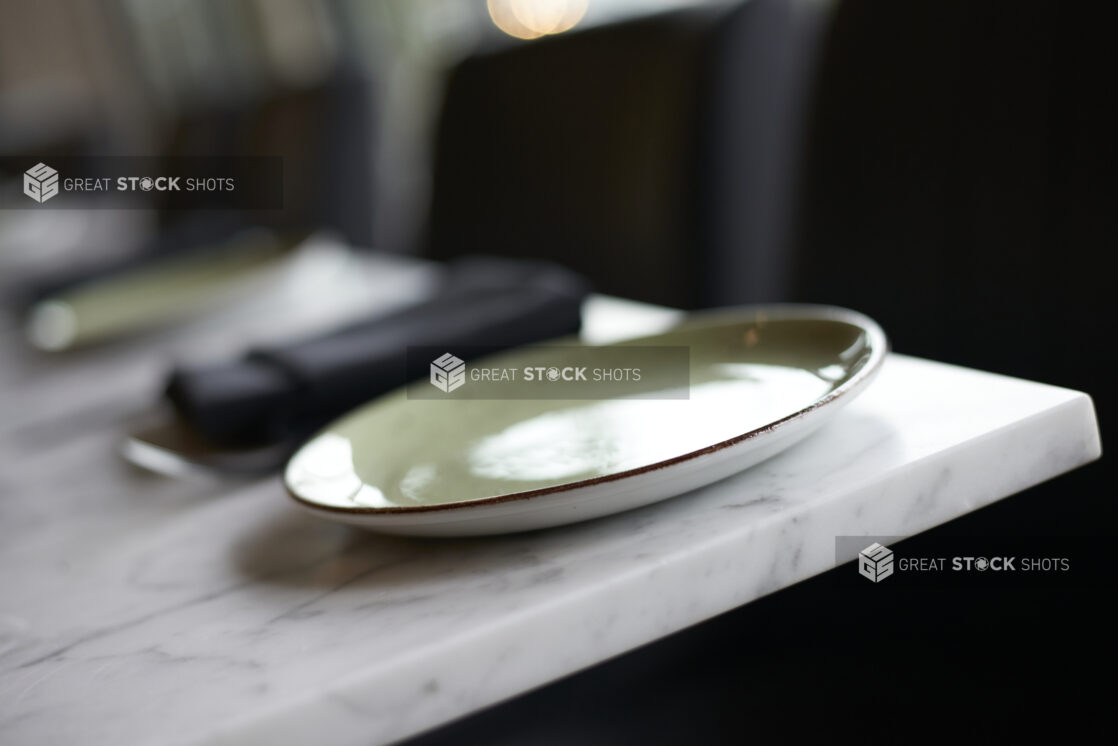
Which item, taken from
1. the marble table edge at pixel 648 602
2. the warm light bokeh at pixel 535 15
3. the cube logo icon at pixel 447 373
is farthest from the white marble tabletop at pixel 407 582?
the warm light bokeh at pixel 535 15

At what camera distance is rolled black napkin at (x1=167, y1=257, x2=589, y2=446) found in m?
0.52

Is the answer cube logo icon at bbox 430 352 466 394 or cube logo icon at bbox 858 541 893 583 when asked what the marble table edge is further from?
cube logo icon at bbox 430 352 466 394

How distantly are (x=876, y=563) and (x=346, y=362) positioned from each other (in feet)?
1.04

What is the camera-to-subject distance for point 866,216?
2.38ft

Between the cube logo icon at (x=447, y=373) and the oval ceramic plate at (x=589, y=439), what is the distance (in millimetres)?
27

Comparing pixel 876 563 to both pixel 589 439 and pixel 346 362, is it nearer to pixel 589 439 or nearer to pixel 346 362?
pixel 589 439

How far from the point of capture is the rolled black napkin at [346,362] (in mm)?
520

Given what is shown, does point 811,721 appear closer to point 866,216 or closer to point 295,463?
point 295,463

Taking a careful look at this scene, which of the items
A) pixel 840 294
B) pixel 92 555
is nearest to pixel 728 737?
pixel 92 555

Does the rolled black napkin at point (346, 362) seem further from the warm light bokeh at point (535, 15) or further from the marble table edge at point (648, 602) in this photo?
the warm light bokeh at point (535, 15)

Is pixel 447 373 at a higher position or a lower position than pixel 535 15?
lower

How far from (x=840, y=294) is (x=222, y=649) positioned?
1.93 feet

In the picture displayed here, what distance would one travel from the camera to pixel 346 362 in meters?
0.54

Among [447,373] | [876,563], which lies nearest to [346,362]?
[447,373]
